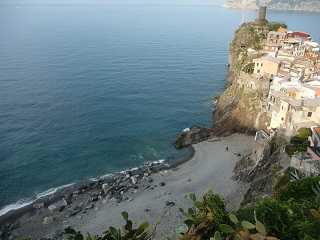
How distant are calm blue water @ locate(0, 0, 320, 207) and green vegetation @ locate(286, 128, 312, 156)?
2225 cm

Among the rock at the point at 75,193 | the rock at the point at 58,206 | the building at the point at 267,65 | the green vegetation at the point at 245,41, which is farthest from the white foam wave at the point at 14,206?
the green vegetation at the point at 245,41

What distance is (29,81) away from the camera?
3612 inches

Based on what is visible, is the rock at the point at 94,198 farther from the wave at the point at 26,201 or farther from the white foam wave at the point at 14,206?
the white foam wave at the point at 14,206

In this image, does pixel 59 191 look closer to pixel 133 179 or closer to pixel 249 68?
pixel 133 179

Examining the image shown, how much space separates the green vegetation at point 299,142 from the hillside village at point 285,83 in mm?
528

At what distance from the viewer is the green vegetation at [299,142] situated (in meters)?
43.5

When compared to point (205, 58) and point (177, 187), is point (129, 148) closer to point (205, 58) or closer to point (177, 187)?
point (177, 187)

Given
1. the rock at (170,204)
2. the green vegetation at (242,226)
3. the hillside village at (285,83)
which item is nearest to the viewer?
the green vegetation at (242,226)

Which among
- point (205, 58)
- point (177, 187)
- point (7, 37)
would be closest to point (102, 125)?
point (177, 187)

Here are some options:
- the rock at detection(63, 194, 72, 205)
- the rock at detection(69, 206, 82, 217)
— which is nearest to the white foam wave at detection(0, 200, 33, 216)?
the rock at detection(63, 194, 72, 205)

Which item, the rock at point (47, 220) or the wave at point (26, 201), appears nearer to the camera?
the rock at point (47, 220)

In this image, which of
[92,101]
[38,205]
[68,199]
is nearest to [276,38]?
[92,101]

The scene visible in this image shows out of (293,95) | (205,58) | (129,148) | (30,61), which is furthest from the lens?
(205,58)

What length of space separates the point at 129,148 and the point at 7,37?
11178 centimetres
